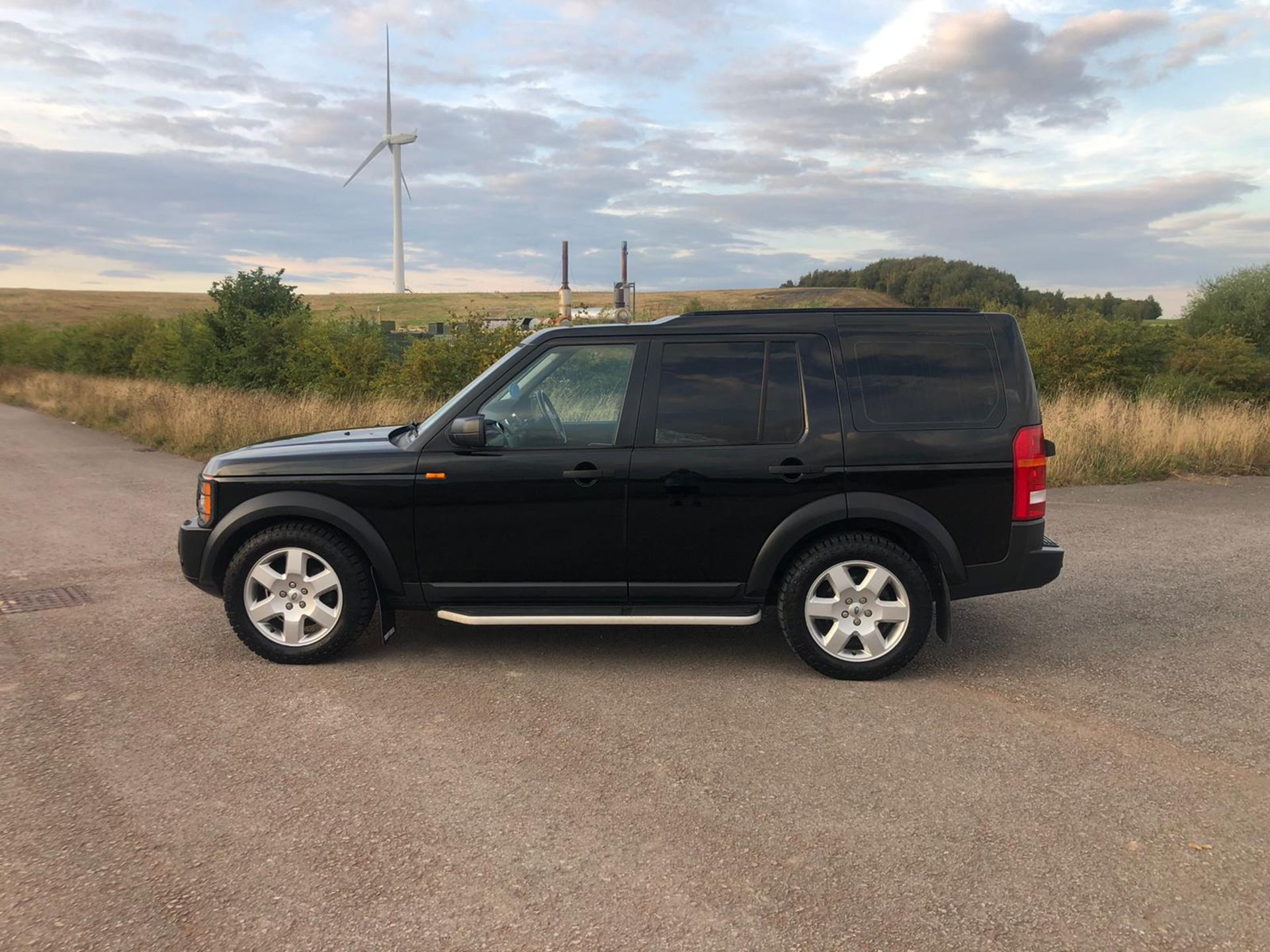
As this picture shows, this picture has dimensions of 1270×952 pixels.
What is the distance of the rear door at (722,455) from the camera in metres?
4.89

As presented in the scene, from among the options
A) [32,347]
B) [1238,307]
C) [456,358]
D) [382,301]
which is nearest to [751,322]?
[456,358]

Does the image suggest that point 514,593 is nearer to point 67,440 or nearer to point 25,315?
point 67,440

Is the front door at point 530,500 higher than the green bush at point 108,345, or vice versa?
the green bush at point 108,345

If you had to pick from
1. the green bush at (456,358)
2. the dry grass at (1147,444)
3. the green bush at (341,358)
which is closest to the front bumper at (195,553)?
the dry grass at (1147,444)

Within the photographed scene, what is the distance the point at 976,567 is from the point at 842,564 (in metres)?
0.71

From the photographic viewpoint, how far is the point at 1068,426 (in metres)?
12.9

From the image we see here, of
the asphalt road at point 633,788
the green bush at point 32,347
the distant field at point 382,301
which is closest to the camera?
the asphalt road at point 633,788

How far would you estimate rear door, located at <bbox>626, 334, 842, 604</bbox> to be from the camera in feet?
16.0

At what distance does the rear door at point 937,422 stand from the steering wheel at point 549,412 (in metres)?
1.50

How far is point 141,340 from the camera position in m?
36.8

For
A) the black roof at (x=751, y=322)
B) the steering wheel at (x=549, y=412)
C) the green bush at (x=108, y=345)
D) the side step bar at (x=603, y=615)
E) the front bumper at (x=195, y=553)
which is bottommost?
the side step bar at (x=603, y=615)

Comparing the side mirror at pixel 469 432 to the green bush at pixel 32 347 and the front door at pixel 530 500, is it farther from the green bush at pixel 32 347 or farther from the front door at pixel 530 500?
the green bush at pixel 32 347

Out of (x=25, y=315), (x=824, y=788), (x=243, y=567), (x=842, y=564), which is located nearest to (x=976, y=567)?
(x=842, y=564)

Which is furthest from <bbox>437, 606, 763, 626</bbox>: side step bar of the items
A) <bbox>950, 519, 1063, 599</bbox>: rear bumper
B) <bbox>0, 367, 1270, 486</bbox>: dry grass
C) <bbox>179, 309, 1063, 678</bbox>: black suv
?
<bbox>0, 367, 1270, 486</bbox>: dry grass
